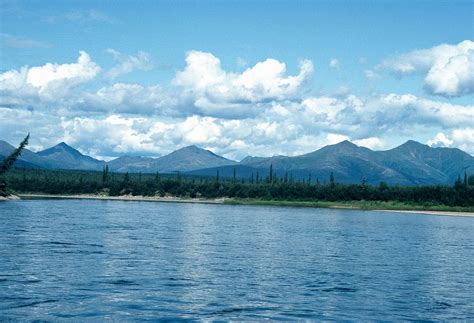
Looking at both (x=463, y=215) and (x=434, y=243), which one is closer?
(x=434, y=243)

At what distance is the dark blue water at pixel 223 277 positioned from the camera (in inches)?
1399

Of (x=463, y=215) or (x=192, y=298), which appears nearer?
(x=192, y=298)

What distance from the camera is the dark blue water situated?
Answer: 35.5 metres

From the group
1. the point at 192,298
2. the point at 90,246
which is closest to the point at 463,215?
the point at 90,246

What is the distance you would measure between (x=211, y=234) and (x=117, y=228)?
14.2 meters

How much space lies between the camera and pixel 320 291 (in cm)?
4225

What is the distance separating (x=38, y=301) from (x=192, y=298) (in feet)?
29.9

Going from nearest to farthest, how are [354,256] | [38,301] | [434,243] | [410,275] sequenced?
[38,301]
[410,275]
[354,256]
[434,243]

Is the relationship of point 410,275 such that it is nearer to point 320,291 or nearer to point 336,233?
point 320,291

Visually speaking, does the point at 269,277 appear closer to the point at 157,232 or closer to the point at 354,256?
the point at 354,256

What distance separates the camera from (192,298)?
1512 inches

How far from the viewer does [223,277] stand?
4688cm

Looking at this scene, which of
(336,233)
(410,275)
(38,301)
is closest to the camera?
(38,301)

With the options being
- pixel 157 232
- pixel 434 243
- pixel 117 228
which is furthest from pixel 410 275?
pixel 117 228
